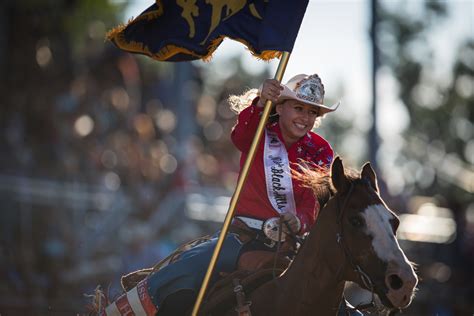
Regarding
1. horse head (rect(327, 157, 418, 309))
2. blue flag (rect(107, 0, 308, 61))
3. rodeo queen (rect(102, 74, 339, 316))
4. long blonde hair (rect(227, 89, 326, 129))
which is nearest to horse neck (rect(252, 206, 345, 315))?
horse head (rect(327, 157, 418, 309))

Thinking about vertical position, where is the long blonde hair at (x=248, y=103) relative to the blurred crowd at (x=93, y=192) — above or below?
above

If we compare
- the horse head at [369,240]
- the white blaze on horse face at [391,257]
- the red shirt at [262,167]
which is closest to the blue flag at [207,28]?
the red shirt at [262,167]

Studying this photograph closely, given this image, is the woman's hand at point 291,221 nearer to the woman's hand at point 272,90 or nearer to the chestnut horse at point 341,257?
the chestnut horse at point 341,257

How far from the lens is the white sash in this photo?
29.3 feet

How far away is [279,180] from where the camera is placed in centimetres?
894

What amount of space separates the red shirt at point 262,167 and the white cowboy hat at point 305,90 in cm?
24

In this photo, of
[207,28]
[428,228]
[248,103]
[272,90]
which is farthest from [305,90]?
[428,228]

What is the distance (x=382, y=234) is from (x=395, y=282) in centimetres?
34

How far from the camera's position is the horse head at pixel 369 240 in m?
7.44

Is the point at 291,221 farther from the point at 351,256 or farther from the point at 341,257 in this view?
the point at 351,256

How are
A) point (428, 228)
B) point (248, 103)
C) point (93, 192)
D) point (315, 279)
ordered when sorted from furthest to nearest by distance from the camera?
point (428, 228)
point (93, 192)
point (248, 103)
point (315, 279)

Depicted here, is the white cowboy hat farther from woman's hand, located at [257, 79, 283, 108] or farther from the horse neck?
the horse neck

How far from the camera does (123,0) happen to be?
34.0 meters

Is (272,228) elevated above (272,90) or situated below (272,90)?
below
